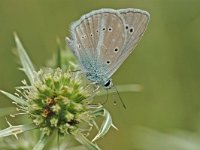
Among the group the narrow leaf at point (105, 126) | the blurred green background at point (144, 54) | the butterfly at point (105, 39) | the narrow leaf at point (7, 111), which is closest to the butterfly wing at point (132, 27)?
the butterfly at point (105, 39)

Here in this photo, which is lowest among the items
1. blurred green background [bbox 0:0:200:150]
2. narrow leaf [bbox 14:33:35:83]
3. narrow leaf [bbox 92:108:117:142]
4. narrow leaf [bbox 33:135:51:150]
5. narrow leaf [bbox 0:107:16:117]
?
blurred green background [bbox 0:0:200:150]

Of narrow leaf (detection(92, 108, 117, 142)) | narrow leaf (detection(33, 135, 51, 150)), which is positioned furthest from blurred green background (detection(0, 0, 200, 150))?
narrow leaf (detection(92, 108, 117, 142))

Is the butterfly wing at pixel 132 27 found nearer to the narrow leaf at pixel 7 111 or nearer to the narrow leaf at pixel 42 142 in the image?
the narrow leaf at pixel 42 142

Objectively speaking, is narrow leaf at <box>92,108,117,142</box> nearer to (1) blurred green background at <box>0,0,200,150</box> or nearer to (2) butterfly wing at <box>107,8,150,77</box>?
(2) butterfly wing at <box>107,8,150,77</box>

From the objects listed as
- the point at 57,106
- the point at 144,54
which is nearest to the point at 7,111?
the point at 57,106

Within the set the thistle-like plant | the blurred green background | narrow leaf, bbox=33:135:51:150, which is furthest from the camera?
the blurred green background

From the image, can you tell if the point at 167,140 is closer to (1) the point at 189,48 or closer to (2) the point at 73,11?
(1) the point at 189,48
